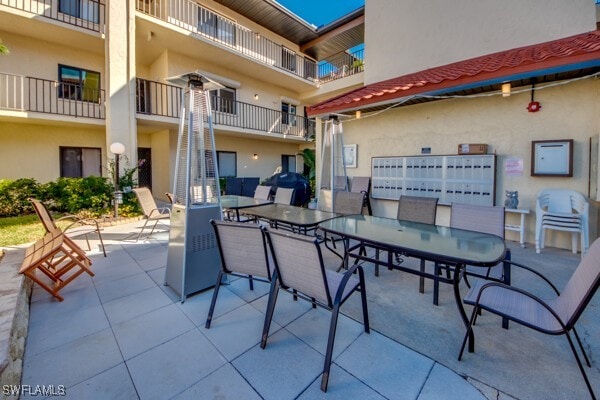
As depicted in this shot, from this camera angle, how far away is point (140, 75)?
1018 cm

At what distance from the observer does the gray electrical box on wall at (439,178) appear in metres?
5.25

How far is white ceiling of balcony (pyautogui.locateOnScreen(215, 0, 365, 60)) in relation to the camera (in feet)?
35.2

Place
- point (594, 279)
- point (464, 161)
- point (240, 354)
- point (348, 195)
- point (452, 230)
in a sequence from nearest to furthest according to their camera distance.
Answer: point (594, 279), point (240, 354), point (452, 230), point (348, 195), point (464, 161)

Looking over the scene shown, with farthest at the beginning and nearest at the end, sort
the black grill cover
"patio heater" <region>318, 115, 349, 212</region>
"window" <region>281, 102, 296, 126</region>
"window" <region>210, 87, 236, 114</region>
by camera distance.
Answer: "window" <region>281, 102, 296, 126</region>, "window" <region>210, 87, 236, 114</region>, the black grill cover, "patio heater" <region>318, 115, 349, 212</region>

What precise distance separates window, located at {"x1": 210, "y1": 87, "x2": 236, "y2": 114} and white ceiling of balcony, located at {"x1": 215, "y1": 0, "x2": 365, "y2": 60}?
337cm

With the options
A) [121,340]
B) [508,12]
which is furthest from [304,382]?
[508,12]

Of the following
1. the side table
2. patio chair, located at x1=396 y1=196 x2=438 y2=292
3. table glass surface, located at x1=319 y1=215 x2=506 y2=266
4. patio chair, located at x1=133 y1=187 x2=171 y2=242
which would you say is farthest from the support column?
the side table

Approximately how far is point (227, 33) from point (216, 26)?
0.48 meters

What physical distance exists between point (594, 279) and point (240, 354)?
244 cm

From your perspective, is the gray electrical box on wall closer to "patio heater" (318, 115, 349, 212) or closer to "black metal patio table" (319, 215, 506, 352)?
"patio heater" (318, 115, 349, 212)

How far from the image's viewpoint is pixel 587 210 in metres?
4.19

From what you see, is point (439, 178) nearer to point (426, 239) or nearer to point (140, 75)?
point (426, 239)

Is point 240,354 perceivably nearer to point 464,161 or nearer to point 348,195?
point 348,195

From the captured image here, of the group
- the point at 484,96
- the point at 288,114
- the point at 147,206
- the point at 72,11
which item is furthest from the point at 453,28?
the point at 72,11
